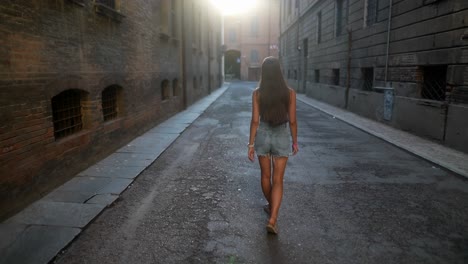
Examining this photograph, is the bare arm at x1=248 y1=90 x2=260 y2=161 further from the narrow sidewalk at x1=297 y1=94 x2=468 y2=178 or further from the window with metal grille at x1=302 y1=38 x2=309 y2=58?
the window with metal grille at x1=302 y1=38 x2=309 y2=58

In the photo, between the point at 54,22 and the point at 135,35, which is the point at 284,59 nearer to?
the point at 135,35

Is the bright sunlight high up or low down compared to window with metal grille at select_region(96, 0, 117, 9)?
up

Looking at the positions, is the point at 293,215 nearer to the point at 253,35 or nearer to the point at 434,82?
the point at 434,82

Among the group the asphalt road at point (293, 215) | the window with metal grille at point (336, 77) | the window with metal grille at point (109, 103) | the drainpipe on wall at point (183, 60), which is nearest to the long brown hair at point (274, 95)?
the asphalt road at point (293, 215)

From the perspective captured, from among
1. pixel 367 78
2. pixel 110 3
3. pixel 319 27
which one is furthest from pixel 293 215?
pixel 319 27

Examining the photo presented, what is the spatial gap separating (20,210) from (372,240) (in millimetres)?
4225

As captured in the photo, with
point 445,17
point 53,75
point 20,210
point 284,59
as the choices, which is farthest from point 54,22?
point 284,59

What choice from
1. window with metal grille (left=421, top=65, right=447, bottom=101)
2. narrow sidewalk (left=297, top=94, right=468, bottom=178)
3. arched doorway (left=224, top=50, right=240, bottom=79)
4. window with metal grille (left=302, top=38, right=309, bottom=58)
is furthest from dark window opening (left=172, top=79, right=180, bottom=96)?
arched doorway (left=224, top=50, right=240, bottom=79)

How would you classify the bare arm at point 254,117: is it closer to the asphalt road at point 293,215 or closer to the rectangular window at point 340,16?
the asphalt road at point 293,215

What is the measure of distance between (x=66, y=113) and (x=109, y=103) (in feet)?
6.94

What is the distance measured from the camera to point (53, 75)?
18.2ft

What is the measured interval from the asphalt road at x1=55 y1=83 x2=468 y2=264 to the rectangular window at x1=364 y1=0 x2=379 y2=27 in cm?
750

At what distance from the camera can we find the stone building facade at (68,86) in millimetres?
4598

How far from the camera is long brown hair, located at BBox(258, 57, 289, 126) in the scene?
4.06 meters
